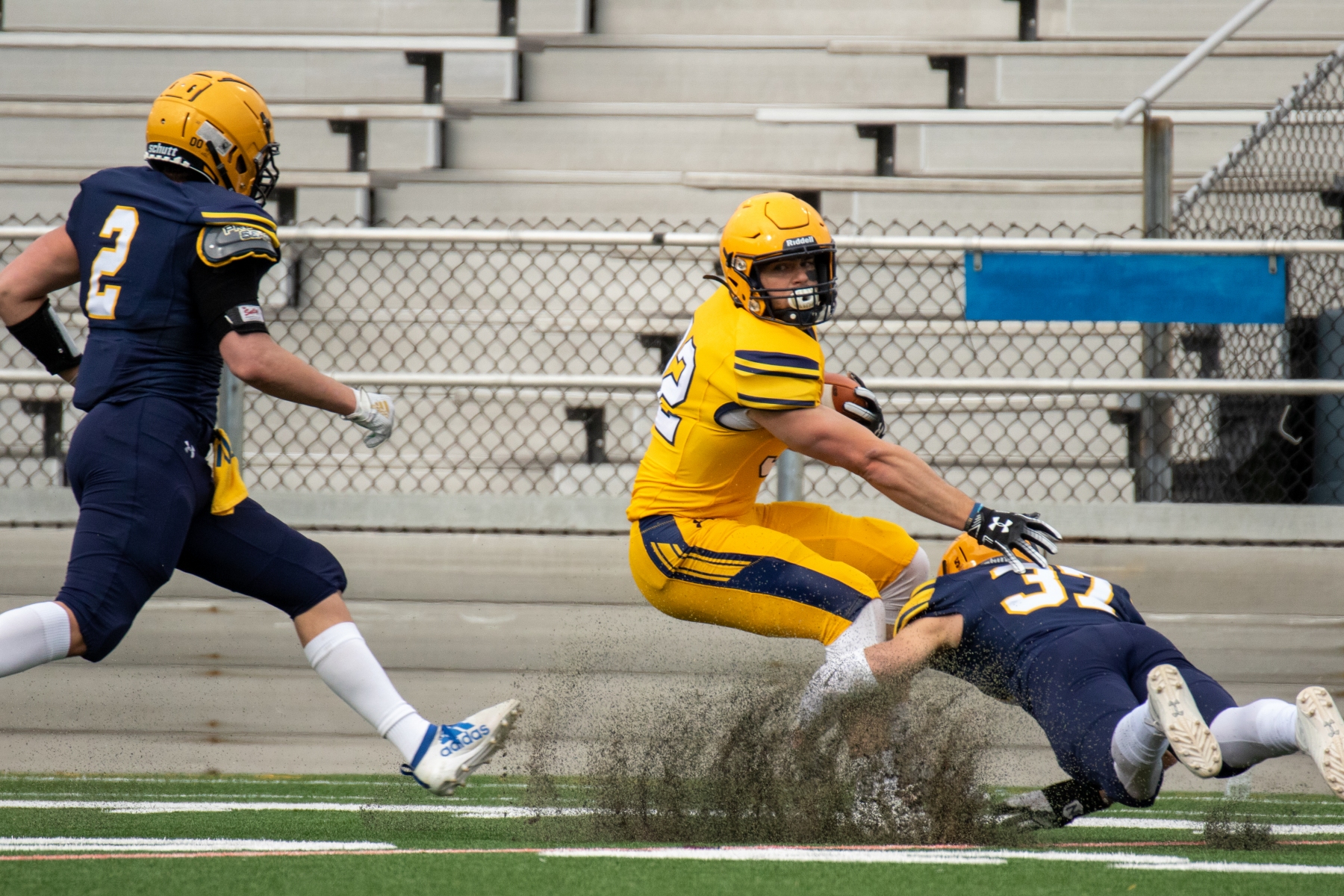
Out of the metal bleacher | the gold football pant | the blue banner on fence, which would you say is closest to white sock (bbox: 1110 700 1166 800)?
the gold football pant

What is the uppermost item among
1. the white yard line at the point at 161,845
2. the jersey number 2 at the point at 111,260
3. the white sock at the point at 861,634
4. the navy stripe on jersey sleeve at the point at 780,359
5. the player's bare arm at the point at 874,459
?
the jersey number 2 at the point at 111,260

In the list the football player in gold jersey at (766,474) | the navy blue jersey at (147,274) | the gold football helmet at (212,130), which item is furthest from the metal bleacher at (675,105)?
the navy blue jersey at (147,274)

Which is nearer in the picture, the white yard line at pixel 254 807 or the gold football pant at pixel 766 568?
the gold football pant at pixel 766 568

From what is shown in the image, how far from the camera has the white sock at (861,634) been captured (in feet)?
11.2

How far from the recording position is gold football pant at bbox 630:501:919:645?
3527 millimetres

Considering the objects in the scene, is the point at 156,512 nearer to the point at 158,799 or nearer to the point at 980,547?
the point at 158,799

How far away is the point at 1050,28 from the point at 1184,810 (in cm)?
596

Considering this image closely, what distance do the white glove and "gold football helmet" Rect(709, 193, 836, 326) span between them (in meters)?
1.05

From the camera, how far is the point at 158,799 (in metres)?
4.16

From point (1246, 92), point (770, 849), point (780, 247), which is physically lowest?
point (770, 849)

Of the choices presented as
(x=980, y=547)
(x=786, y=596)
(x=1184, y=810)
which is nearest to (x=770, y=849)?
(x=786, y=596)

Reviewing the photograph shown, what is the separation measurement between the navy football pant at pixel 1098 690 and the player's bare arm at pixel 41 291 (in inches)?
98.2

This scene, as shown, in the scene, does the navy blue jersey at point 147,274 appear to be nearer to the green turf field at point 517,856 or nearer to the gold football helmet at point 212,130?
the gold football helmet at point 212,130

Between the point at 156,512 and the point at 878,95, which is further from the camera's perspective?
the point at 878,95
